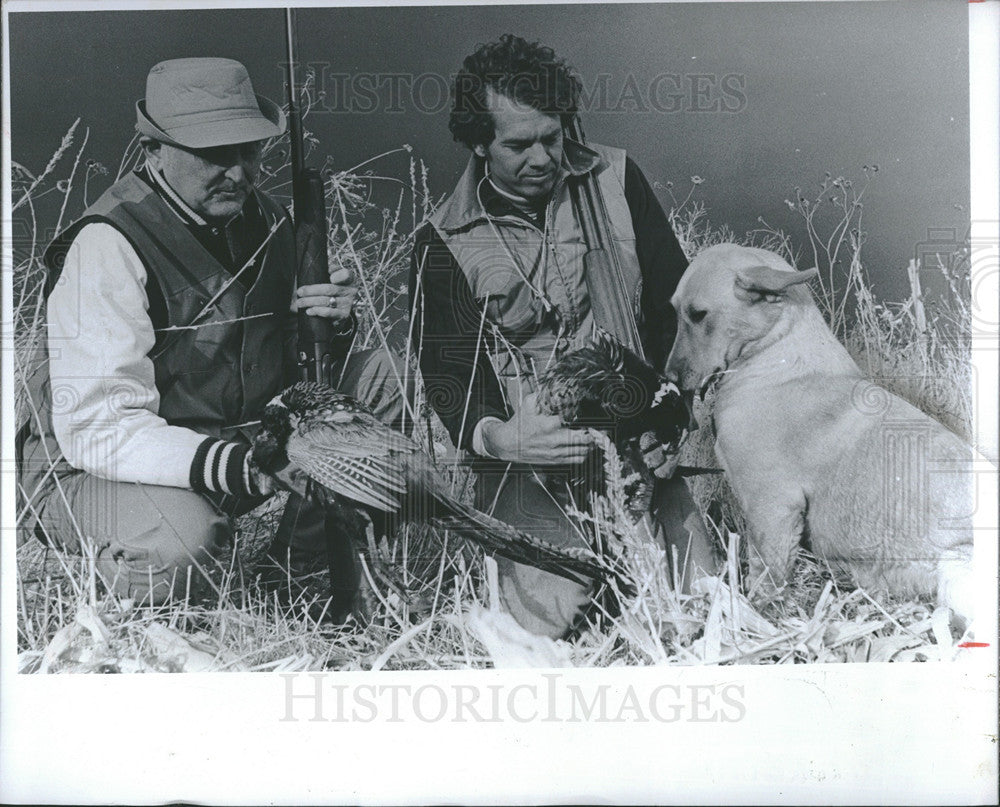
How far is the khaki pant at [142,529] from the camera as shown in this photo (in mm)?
3633

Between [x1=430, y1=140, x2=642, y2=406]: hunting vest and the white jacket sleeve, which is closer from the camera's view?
the white jacket sleeve

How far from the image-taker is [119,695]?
3.66 metres

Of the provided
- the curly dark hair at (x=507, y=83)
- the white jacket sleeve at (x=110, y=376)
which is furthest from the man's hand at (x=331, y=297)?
the curly dark hair at (x=507, y=83)

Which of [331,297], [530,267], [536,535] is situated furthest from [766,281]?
[331,297]

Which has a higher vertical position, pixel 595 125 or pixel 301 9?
pixel 301 9

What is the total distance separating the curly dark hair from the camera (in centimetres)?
372

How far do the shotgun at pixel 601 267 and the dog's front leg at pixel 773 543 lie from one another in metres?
0.76

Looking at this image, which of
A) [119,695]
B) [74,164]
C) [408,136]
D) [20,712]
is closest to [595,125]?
[408,136]

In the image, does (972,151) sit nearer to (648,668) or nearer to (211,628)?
(648,668)

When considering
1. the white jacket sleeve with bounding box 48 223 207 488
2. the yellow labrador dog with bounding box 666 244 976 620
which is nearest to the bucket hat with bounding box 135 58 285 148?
the white jacket sleeve with bounding box 48 223 207 488

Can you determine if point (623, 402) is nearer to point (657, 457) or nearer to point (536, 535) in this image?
point (657, 457)

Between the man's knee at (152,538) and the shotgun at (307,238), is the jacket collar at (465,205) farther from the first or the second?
the man's knee at (152,538)

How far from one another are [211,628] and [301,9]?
7.53ft

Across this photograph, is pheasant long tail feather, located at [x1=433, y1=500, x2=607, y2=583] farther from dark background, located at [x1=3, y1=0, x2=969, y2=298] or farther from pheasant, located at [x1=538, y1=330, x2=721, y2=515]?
dark background, located at [x1=3, y1=0, x2=969, y2=298]
